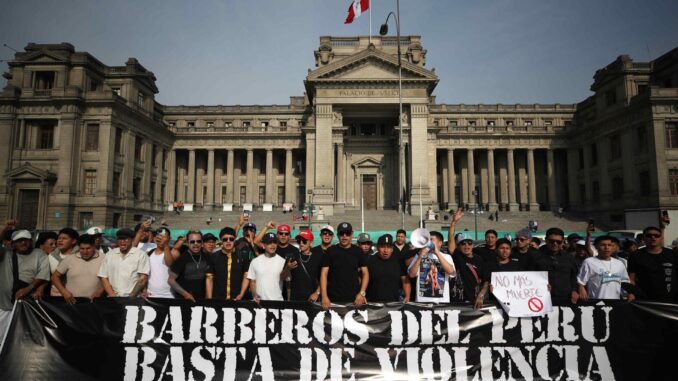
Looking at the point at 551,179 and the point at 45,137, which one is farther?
the point at 551,179

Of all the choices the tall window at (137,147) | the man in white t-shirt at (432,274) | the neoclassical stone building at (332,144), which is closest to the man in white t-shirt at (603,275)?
the man in white t-shirt at (432,274)

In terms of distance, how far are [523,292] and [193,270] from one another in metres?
5.36

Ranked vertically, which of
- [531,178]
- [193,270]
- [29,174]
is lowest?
[193,270]

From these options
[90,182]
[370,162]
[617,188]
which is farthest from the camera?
[370,162]

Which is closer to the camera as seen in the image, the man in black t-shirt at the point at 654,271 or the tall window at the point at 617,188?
the man in black t-shirt at the point at 654,271

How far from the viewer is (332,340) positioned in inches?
233

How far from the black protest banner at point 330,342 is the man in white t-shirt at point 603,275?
329mm

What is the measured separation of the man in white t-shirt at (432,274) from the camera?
631 centimetres

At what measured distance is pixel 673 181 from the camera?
3581cm

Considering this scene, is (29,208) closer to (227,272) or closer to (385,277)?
(227,272)

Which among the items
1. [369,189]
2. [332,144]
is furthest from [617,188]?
[332,144]

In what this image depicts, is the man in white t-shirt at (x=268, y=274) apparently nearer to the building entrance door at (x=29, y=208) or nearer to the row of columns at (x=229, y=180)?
the building entrance door at (x=29, y=208)

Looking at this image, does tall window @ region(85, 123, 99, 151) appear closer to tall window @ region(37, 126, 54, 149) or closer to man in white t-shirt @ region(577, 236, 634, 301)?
tall window @ region(37, 126, 54, 149)

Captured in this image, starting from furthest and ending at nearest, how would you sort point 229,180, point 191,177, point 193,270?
point 191,177, point 229,180, point 193,270
